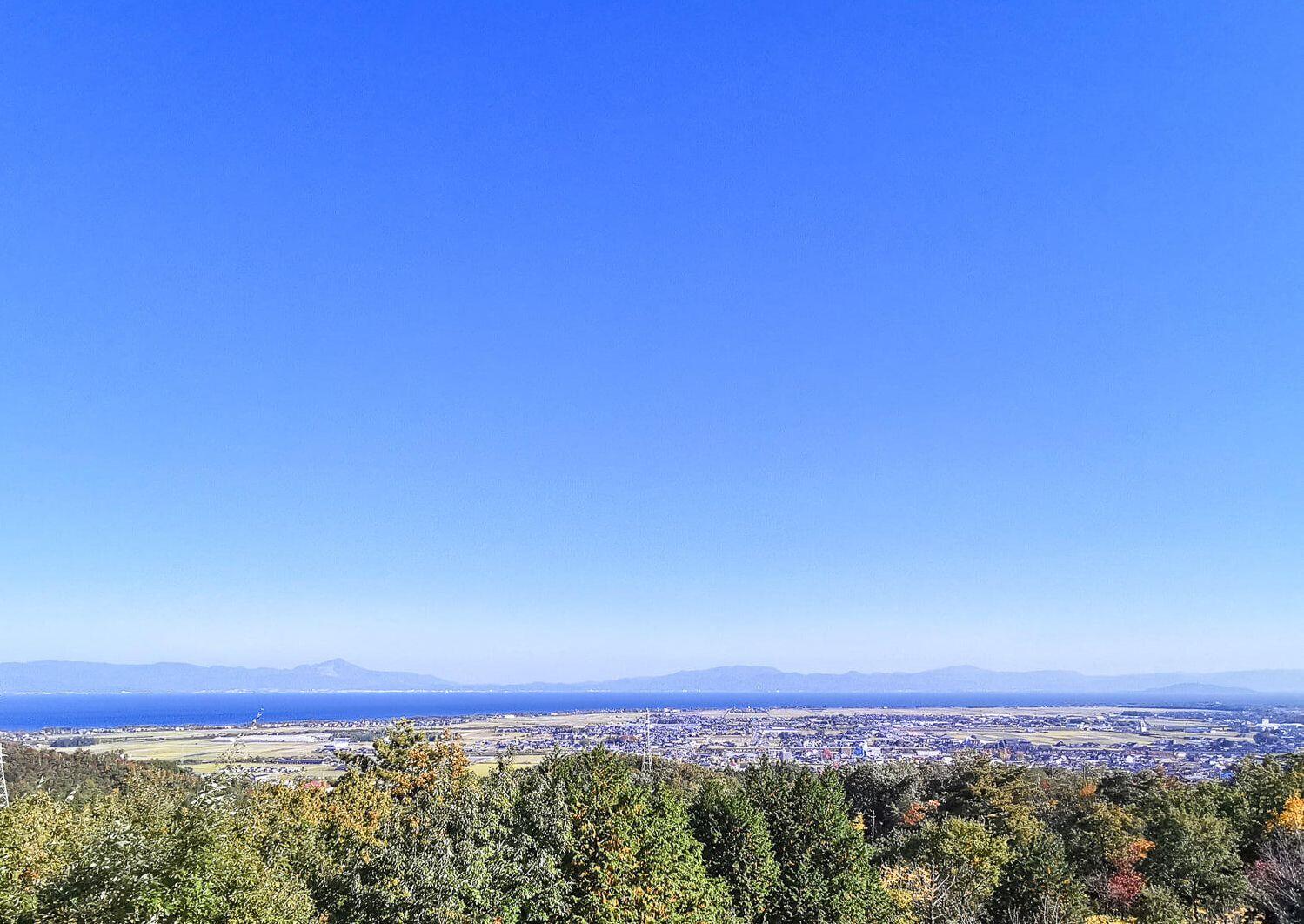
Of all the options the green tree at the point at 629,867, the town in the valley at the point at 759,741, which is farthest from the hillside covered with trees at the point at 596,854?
the town in the valley at the point at 759,741

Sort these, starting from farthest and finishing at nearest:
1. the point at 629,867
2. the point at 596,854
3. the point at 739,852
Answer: the point at 739,852, the point at 596,854, the point at 629,867

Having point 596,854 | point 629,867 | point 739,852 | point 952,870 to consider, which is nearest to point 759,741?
point 952,870

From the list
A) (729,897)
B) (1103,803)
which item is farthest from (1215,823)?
(729,897)

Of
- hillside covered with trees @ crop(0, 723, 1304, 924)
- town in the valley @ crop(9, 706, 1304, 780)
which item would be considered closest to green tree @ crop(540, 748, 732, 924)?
hillside covered with trees @ crop(0, 723, 1304, 924)

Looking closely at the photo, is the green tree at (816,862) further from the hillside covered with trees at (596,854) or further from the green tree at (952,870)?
the green tree at (952,870)

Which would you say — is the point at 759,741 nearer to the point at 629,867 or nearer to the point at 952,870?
the point at 952,870
